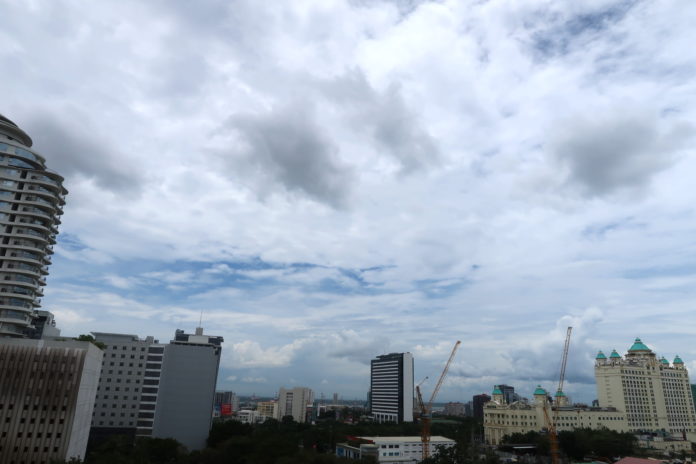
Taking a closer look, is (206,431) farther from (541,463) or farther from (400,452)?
(541,463)

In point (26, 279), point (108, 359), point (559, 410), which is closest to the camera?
point (26, 279)

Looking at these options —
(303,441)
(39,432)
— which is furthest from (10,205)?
(303,441)

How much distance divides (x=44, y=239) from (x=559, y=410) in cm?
18467

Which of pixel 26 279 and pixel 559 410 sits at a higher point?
pixel 26 279

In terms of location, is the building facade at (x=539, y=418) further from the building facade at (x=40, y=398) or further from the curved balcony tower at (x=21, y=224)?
the curved balcony tower at (x=21, y=224)

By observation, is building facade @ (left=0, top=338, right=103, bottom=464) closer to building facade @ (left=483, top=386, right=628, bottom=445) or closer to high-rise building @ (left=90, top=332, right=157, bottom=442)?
high-rise building @ (left=90, top=332, right=157, bottom=442)

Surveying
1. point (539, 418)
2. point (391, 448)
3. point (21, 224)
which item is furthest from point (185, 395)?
point (539, 418)

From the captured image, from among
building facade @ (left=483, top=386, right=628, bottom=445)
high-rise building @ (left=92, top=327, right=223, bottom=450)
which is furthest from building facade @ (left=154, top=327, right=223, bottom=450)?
building facade @ (left=483, top=386, right=628, bottom=445)

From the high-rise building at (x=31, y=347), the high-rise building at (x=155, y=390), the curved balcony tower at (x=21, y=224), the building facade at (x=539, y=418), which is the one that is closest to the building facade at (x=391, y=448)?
the high-rise building at (x=155, y=390)

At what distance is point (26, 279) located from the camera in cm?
8456

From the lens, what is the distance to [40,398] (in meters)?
74.9

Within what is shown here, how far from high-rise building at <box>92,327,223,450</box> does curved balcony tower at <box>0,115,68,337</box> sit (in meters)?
59.1

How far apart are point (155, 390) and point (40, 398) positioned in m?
A: 69.7

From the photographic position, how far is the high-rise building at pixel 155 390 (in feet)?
449
